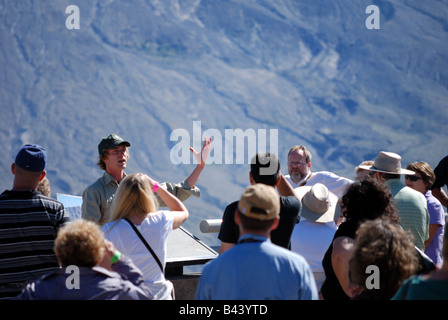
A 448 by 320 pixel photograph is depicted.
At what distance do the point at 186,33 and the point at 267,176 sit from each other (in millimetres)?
54405

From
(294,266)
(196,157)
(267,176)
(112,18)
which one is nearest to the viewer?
(294,266)

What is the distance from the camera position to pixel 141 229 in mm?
2330

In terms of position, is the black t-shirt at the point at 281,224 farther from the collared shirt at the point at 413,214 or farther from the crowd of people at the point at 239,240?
the collared shirt at the point at 413,214

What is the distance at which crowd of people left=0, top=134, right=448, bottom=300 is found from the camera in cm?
177

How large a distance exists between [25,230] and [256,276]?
126 cm

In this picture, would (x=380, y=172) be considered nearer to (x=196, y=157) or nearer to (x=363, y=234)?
(x=196, y=157)

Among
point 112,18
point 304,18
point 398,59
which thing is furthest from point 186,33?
point 398,59

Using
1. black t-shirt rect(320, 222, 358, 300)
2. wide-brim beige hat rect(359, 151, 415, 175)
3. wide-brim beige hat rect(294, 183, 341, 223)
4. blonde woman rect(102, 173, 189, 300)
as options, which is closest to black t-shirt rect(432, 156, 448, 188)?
wide-brim beige hat rect(359, 151, 415, 175)

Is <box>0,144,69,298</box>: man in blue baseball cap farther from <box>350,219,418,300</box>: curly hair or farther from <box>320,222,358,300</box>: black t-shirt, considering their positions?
<box>350,219,418,300</box>: curly hair

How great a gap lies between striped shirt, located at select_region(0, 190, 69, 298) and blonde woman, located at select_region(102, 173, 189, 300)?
1.08 feet

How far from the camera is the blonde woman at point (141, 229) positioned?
2305 millimetres

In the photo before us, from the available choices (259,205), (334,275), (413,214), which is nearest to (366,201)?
(334,275)

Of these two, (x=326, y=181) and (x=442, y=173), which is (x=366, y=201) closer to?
(x=326, y=181)
